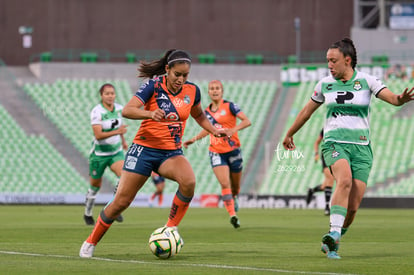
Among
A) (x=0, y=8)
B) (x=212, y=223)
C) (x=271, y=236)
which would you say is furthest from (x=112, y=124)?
(x=0, y=8)

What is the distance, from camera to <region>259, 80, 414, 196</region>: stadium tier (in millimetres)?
36125

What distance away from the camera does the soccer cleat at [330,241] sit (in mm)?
11441

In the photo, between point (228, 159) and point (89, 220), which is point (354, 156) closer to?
point (228, 159)

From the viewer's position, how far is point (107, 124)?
19922 millimetres

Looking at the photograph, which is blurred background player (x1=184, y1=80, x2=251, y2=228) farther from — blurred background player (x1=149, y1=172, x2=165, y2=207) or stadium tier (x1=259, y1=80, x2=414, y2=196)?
stadium tier (x1=259, y1=80, x2=414, y2=196)

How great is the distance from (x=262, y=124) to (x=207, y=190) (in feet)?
19.1

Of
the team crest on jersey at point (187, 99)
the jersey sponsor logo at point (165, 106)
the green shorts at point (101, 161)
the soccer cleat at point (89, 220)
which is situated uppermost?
the team crest on jersey at point (187, 99)

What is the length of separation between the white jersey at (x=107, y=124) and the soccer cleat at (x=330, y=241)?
9049 mm

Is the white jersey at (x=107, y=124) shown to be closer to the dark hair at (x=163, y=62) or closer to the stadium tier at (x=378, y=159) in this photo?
the dark hair at (x=163, y=62)

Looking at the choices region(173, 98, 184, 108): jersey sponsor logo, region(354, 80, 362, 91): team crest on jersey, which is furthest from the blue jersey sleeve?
region(354, 80, 362, 91): team crest on jersey

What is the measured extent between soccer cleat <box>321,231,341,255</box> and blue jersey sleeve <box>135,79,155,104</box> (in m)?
2.77

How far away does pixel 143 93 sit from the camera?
11.8 m

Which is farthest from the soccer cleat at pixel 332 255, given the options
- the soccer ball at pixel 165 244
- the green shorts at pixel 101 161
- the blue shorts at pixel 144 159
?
the green shorts at pixel 101 161

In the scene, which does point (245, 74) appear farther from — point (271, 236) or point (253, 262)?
point (253, 262)
